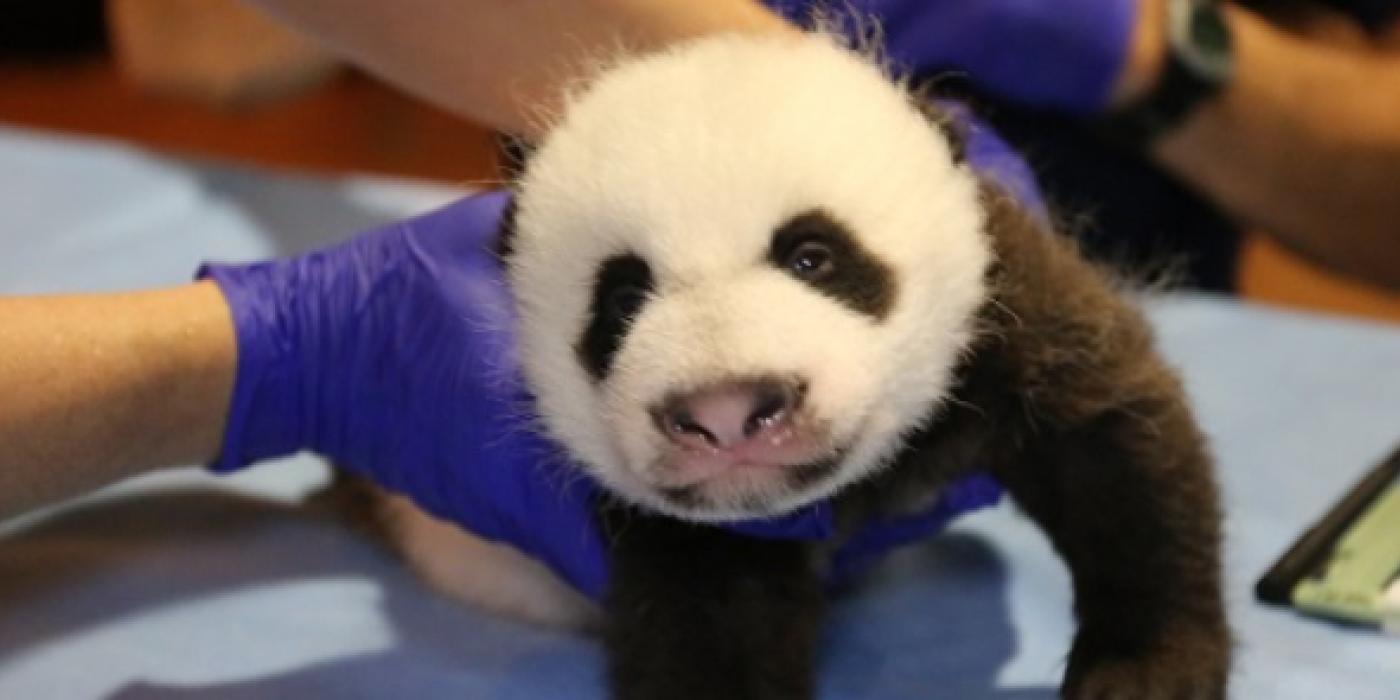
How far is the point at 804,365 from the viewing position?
26.0 inches

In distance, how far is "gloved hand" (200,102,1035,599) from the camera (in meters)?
0.90

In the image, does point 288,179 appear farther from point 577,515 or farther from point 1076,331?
point 1076,331

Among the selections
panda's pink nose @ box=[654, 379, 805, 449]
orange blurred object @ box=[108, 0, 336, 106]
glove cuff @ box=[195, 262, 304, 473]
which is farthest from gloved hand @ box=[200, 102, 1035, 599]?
orange blurred object @ box=[108, 0, 336, 106]

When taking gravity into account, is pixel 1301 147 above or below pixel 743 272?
below

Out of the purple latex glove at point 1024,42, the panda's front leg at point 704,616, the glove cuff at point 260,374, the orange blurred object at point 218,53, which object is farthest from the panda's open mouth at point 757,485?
the orange blurred object at point 218,53

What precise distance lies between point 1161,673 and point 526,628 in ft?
1.17

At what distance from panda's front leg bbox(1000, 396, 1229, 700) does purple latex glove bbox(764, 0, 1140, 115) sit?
46 centimetres

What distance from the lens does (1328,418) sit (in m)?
1.21

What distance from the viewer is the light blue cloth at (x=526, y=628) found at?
91 centimetres

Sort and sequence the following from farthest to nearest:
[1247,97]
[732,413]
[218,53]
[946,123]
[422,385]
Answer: [218,53] → [1247,97] → [422,385] → [946,123] → [732,413]

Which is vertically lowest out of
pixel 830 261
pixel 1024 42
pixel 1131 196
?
pixel 1131 196

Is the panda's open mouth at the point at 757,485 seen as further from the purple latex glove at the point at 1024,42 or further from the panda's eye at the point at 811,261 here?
the purple latex glove at the point at 1024,42

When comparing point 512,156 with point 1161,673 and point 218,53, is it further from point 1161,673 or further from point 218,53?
point 218,53

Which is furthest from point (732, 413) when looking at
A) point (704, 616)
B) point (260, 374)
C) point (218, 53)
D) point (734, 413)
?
point (218, 53)
